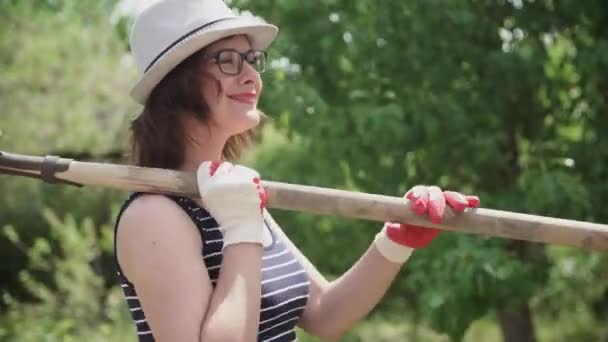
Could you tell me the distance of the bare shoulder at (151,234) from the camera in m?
1.81

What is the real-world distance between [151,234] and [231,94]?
1.30ft

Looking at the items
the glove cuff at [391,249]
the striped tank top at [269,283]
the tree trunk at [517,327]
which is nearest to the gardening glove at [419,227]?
the glove cuff at [391,249]

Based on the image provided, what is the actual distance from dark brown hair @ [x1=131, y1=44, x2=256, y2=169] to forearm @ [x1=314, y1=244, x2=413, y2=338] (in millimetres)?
556

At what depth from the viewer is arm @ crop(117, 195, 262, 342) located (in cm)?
179

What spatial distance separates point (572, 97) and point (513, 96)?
0.44 metres

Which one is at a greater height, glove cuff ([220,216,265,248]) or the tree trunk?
glove cuff ([220,216,265,248])

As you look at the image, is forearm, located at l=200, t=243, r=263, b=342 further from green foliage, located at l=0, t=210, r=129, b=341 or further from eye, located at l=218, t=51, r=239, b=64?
green foliage, located at l=0, t=210, r=129, b=341

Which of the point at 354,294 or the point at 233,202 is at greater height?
the point at 233,202

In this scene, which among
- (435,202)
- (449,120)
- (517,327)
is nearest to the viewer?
(435,202)

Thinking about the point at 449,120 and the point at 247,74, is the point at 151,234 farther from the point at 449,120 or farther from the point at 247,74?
the point at 449,120

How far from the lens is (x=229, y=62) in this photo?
2055 mm

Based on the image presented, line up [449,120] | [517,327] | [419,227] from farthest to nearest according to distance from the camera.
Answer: [517,327] < [449,120] < [419,227]

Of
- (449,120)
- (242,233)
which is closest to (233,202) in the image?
(242,233)

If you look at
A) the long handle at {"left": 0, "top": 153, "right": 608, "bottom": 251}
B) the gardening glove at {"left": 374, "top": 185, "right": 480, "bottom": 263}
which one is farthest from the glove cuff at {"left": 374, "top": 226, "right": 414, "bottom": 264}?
the long handle at {"left": 0, "top": 153, "right": 608, "bottom": 251}
